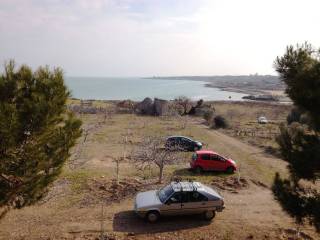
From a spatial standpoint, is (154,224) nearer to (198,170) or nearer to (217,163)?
(198,170)

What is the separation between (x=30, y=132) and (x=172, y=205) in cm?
741

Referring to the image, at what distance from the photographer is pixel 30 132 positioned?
13.3 m

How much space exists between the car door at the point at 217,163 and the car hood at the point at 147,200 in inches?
379

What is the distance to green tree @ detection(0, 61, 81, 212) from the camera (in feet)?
41.7

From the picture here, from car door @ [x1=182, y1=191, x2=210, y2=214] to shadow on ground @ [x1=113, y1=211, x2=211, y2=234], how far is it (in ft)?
1.78

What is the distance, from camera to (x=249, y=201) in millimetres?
21266

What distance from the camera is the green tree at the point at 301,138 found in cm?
1102

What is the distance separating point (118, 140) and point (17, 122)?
28.7 m

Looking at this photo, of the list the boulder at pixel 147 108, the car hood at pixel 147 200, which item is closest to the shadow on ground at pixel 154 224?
the car hood at pixel 147 200

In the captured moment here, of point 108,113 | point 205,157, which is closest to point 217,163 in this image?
point 205,157

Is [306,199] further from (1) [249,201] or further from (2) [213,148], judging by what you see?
(2) [213,148]

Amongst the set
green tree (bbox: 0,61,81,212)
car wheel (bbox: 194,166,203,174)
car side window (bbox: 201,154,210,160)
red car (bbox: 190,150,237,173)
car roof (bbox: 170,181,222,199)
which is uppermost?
green tree (bbox: 0,61,81,212)

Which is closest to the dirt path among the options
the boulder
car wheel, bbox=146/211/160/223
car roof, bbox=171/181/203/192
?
car wheel, bbox=146/211/160/223

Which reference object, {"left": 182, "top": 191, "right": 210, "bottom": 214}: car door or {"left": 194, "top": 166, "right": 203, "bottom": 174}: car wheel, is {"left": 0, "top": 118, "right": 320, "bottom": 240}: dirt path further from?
{"left": 194, "top": 166, "right": 203, "bottom": 174}: car wheel
